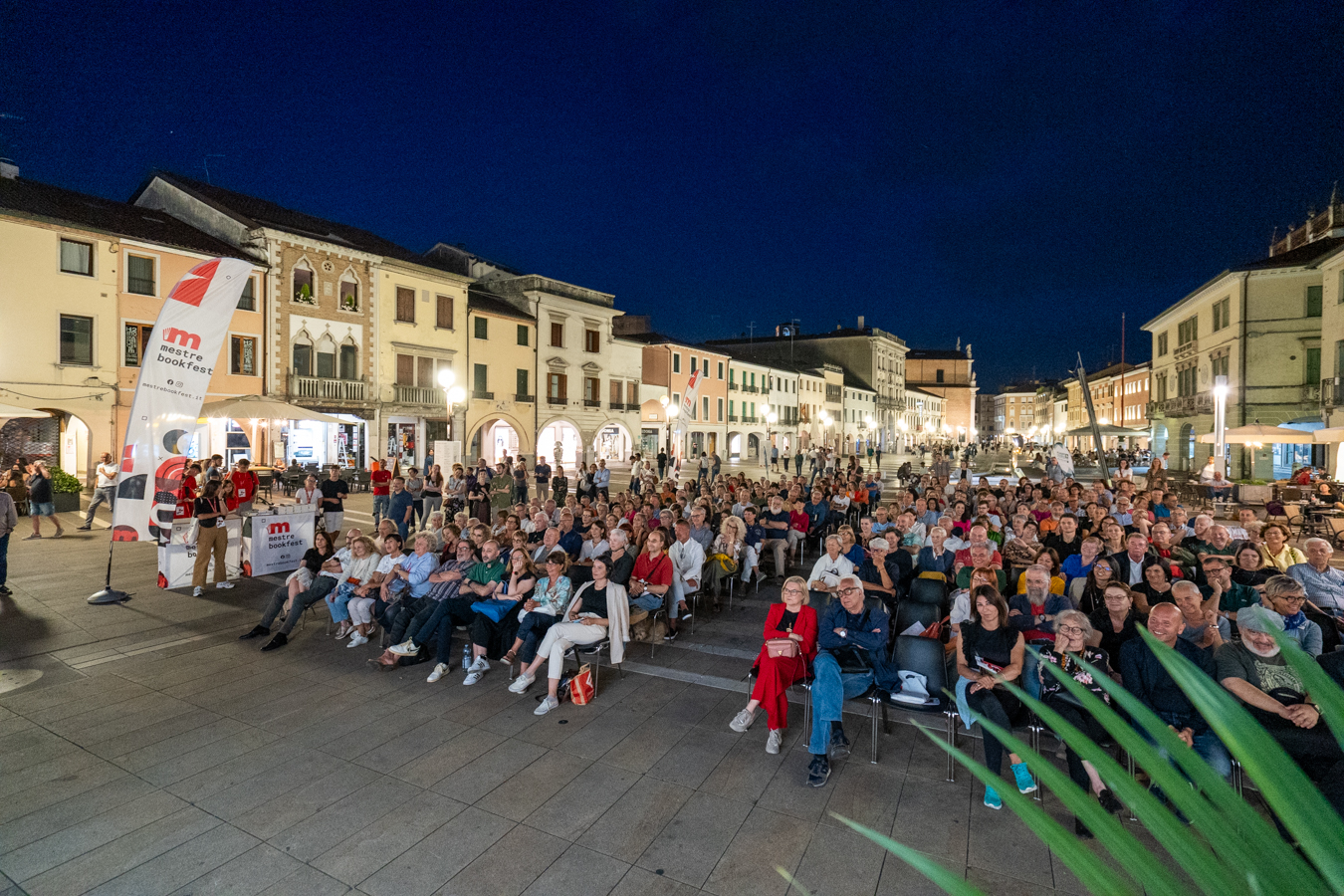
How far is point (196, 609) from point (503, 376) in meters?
24.4

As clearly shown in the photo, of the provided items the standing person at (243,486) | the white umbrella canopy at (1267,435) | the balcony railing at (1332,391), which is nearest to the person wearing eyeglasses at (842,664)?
the standing person at (243,486)

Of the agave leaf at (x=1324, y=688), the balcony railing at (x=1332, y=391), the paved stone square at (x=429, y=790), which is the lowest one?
the paved stone square at (x=429, y=790)

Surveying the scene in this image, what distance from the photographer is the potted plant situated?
1658cm

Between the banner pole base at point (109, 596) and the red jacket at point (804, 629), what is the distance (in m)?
8.73

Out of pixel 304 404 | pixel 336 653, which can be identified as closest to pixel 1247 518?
pixel 336 653

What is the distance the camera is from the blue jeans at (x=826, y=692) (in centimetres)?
493

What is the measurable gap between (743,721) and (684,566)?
289 cm

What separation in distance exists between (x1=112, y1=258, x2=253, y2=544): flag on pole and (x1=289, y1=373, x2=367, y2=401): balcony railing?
17.4m

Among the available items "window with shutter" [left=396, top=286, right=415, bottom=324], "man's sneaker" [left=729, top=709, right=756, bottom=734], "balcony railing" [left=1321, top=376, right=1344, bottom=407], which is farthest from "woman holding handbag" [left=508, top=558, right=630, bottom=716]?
"balcony railing" [left=1321, top=376, right=1344, bottom=407]

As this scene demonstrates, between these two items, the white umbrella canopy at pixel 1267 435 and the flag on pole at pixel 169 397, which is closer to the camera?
the flag on pole at pixel 169 397

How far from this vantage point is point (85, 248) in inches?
786

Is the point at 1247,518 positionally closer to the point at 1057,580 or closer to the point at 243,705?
the point at 1057,580

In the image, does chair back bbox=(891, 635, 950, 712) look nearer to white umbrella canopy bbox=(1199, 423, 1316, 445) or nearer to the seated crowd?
the seated crowd

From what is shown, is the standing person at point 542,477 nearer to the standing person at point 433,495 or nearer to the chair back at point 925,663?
the standing person at point 433,495
